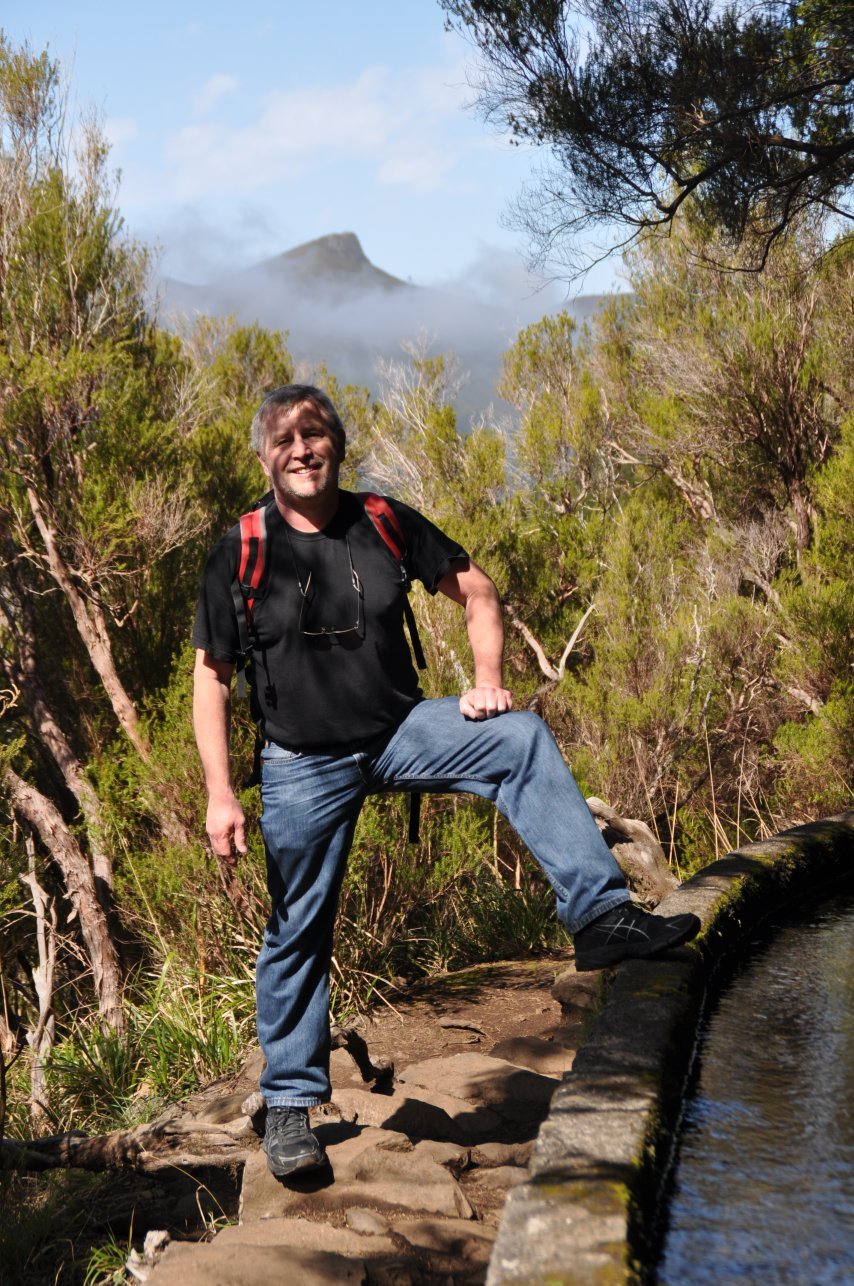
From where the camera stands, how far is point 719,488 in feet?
49.9

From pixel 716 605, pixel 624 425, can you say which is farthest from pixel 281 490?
pixel 624 425

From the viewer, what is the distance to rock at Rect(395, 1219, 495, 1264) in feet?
8.26

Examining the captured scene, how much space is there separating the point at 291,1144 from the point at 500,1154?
699 millimetres

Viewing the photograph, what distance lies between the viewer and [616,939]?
2.63 m

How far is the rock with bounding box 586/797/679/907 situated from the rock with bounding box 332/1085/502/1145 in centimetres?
288

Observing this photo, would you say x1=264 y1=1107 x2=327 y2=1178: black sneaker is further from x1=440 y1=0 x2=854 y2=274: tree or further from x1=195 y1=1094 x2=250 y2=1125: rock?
x1=440 y1=0 x2=854 y2=274: tree

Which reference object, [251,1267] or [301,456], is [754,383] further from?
[251,1267]

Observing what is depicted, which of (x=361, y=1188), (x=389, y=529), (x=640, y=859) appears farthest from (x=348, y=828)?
(x=640, y=859)

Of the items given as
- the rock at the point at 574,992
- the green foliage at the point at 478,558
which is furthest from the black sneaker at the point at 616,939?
the green foliage at the point at 478,558

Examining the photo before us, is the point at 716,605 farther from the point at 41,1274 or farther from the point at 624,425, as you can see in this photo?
the point at 41,1274

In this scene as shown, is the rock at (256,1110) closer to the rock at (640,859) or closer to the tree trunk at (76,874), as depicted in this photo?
the rock at (640,859)

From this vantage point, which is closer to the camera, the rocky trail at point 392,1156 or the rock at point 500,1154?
the rocky trail at point 392,1156

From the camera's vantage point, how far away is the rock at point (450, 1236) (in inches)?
99.1

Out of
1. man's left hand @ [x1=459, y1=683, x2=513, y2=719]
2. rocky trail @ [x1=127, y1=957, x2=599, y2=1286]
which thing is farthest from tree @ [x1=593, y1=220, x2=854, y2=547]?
man's left hand @ [x1=459, y1=683, x2=513, y2=719]
